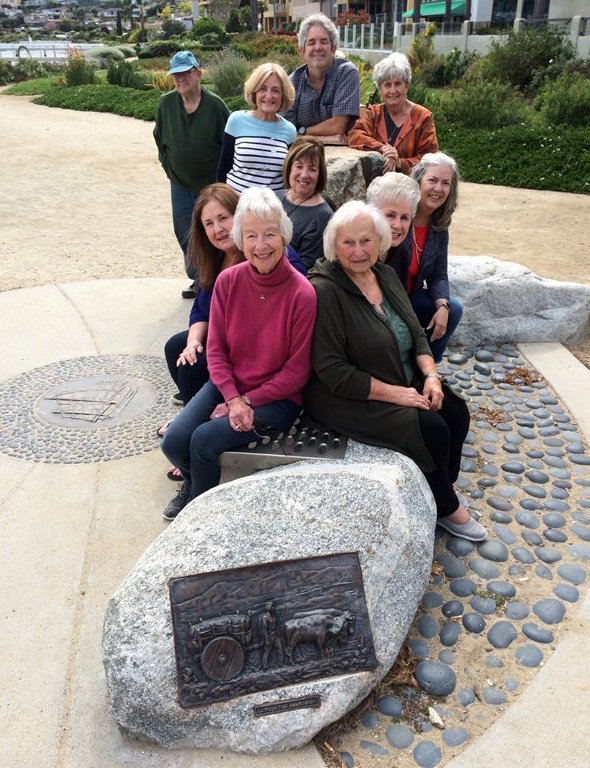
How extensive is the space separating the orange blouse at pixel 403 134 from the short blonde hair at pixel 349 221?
5.36 ft

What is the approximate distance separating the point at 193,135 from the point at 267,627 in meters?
4.23

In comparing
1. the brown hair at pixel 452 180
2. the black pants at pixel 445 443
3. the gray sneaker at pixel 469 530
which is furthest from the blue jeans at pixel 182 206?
the gray sneaker at pixel 469 530

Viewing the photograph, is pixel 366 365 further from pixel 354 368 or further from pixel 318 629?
pixel 318 629

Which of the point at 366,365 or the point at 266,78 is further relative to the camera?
the point at 266,78

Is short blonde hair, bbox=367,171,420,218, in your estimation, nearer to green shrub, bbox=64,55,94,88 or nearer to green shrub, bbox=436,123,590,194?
green shrub, bbox=436,123,590,194

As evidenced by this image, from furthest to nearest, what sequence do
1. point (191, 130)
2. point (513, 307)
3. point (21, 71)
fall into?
point (21, 71)
point (513, 307)
point (191, 130)

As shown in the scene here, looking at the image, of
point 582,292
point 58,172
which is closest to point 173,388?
point 582,292

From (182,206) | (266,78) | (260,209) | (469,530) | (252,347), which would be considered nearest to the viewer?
(260,209)

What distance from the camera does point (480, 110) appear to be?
14.1 metres

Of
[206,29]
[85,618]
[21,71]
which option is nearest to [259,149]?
[85,618]

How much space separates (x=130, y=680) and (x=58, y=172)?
442 inches

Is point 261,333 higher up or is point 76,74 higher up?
point 261,333

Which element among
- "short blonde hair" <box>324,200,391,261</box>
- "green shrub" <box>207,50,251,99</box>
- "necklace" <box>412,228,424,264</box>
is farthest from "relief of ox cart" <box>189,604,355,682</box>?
"green shrub" <box>207,50,251,99</box>

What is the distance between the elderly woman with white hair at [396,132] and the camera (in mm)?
4598
